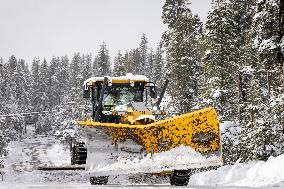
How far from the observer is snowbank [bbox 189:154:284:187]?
981cm

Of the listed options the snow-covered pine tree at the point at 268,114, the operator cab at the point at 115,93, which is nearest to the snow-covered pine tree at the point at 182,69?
the snow-covered pine tree at the point at 268,114

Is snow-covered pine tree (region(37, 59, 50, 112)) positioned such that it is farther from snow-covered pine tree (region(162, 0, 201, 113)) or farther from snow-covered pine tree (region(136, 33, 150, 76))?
snow-covered pine tree (region(162, 0, 201, 113))

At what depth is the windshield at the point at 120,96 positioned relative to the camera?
12367 mm

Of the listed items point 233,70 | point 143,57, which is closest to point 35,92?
point 143,57

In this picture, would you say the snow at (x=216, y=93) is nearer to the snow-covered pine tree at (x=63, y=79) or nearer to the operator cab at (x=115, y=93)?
the operator cab at (x=115, y=93)

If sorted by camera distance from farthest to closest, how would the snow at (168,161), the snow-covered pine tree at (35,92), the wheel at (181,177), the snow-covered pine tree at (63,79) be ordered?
the snow-covered pine tree at (63,79) → the snow-covered pine tree at (35,92) → the wheel at (181,177) → the snow at (168,161)

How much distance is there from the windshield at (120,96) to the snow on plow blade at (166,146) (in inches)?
113

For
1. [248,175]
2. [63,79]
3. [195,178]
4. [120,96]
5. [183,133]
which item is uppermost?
[63,79]

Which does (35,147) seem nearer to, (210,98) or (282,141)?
(210,98)

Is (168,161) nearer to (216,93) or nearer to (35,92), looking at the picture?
(216,93)

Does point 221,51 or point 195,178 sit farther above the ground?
point 221,51

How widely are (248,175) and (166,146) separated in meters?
3.46

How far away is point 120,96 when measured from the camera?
489 inches

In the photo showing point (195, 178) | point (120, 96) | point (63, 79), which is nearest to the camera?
point (120, 96)
